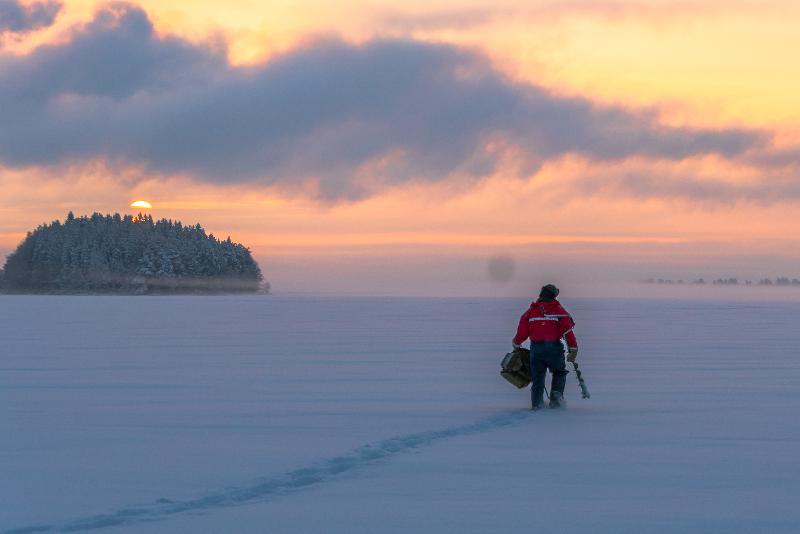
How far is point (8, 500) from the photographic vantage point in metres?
7.71

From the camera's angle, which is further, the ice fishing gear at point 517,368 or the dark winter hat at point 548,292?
the ice fishing gear at point 517,368

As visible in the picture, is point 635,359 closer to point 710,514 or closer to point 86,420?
point 86,420

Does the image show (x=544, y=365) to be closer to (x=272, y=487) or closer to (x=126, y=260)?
(x=272, y=487)

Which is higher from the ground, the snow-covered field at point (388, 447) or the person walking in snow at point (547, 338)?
the person walking in snow at point (547, 338)

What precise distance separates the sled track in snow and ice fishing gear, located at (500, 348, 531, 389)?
8.14 ft

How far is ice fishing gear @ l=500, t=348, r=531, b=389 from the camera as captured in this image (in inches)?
540

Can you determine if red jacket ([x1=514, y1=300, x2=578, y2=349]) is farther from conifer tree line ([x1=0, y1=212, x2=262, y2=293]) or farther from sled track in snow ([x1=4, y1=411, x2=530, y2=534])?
conifer tree line ([x1=0, y1=212, x2=262, y2=293])

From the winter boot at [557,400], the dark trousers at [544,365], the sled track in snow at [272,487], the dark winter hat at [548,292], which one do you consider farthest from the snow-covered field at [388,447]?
the dark winter hat at [548,292]

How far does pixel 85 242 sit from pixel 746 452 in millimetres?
170470

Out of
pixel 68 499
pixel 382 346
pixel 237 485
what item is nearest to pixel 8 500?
pixel 68 499

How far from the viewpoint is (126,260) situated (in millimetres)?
170250

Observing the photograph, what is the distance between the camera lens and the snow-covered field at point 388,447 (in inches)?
288

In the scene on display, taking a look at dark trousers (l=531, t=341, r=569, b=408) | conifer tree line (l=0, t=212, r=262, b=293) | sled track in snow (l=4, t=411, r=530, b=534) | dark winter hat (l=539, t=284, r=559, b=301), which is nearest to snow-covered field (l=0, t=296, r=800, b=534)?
sled track in snow (l=4, t=411, r=530, b=534)

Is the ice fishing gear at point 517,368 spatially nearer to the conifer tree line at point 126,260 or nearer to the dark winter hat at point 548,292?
the dark winter hat at point 548,292
